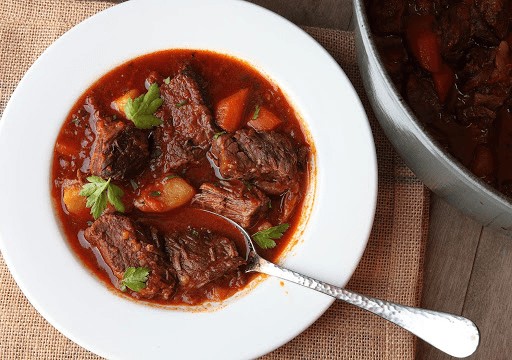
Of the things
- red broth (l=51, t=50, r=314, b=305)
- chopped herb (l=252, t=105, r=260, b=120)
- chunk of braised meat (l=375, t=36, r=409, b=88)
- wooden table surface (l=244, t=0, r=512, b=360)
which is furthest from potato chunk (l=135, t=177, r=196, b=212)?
wooden table surface (l=244, t=0, r=512, b=360)

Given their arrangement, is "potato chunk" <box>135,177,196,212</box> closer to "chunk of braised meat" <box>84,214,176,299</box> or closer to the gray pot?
"chunk of braised meat" <box>84,214,176,299</box>

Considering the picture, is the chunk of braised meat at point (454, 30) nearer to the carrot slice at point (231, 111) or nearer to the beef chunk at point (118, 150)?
the carrot slice at point (231, 111)

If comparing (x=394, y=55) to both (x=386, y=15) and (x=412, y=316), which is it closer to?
(x=386, y=15)

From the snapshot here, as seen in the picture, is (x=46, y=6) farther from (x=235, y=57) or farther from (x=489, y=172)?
(x=489, y=172)

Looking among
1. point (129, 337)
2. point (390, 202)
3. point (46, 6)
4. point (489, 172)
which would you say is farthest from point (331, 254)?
point (46, 6)

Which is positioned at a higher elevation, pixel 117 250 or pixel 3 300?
pixel 117 250

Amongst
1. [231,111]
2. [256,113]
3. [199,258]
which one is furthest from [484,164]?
[199,258]
